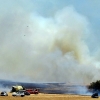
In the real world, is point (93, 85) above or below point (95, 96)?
above

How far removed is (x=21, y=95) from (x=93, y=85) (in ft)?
319

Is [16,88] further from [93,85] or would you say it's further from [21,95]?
[93,85]

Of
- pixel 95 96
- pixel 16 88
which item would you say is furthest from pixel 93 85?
pixel 95 96

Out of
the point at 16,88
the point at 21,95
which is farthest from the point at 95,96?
the point at 16,88

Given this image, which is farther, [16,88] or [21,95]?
[16,88]

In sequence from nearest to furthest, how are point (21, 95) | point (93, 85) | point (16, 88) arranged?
1. point (21, 95)
2. point (16, 88)
3. point (93, 85)

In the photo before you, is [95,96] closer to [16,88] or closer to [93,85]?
[16,88]

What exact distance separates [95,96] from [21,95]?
77.3 ft

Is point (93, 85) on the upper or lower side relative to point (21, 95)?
upper

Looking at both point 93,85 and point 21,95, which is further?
point 93,85

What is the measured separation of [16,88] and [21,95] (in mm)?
37502

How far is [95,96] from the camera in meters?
98.2

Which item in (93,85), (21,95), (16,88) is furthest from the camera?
(93,85)

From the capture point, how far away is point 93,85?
613 ft
